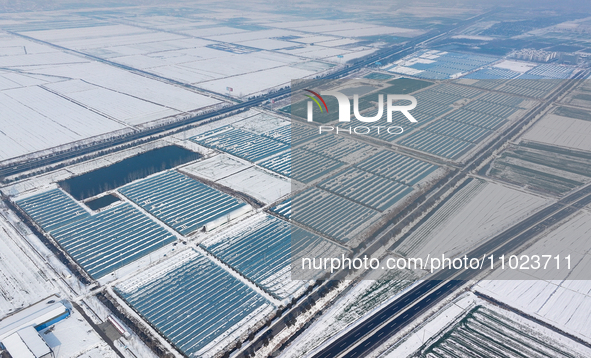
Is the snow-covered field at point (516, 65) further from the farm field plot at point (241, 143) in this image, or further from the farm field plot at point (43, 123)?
the farm field plot at point (43, 123)

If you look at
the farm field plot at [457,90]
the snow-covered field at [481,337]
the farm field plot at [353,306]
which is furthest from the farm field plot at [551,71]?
the farm field plot at [353,306]

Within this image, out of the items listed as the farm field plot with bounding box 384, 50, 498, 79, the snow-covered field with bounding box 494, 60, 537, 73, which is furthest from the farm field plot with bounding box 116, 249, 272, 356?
the snow-covered field with bounding box 494, 60, 537, 73

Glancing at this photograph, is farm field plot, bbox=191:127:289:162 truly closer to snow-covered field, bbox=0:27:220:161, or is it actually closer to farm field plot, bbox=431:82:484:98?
snow-covered field, bbox=0:27:220:161

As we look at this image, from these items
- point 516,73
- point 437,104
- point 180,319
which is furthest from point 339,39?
point 180,319

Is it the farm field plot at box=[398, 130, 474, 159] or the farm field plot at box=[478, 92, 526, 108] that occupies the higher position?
the farm field plot at box=[478, 92, 526, 108]

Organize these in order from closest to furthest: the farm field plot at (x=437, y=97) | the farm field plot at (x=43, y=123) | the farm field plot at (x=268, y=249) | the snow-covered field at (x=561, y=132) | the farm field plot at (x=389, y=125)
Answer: the farm field plot at (x=268, y=249), the farm field plot at (x=43, y=123), the snow-covered field at (x=561, y=132), the farm field plot at (x=389, y=125), the farm field plot at (x=437, y=97)

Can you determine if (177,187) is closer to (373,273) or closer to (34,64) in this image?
(373,273)

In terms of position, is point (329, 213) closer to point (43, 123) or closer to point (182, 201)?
point (182, 201)
